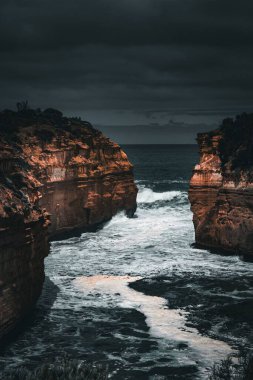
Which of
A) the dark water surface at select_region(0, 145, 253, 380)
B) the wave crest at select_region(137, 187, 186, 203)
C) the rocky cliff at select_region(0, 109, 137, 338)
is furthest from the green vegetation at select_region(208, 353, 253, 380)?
the wave crest at select_region(137, 187, 186, 203)

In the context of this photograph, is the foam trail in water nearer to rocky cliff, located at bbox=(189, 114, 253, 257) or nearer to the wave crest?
rocky cliff, located at bbox=(189, 114, 253, 257)

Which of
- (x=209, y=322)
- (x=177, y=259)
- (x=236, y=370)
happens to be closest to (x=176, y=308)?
(x=209, y=322)

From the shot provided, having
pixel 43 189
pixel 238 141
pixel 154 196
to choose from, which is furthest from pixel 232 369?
pixel 154 196

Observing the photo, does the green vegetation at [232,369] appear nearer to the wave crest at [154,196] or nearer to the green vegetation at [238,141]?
the green vegetation at [238,141]

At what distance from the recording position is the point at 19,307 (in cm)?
2117

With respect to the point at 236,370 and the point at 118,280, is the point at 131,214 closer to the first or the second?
the point at 118,280

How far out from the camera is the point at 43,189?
40469 millimetres

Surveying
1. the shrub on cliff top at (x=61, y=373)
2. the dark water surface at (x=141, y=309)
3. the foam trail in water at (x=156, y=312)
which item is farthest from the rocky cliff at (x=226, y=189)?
the shrub on cliff top at (x=61, y=373)

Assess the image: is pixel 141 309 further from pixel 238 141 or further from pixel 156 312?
pixel 238 141

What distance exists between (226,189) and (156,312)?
12904 millimetres

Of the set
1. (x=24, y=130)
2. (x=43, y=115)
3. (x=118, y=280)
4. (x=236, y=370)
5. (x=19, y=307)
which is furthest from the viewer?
(x=43, y=115)

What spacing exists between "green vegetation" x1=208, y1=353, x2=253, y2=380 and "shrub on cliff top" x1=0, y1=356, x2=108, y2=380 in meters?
3.70

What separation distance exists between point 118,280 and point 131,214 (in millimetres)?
27240

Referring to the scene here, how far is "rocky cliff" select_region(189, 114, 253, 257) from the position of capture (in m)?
33.1
